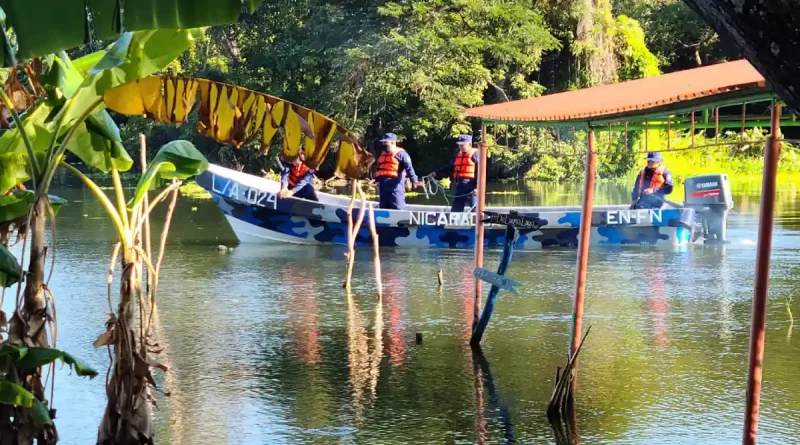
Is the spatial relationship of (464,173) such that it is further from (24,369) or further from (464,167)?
(24,369)

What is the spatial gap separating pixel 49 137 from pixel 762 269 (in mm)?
3948

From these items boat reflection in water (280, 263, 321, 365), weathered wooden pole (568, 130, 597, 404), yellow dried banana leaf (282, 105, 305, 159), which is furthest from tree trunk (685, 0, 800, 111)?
boat reflection in water (280, 263, 321, 365)

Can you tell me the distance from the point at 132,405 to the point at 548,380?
3478 mm

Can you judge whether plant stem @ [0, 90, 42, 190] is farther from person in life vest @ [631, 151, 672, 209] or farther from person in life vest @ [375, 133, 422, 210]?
person in life vest @ [631, 151, 672, 209]

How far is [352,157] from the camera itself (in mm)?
6305

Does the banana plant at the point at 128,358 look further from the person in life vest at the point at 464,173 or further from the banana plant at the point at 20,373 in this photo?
Answer: the person in life vest at the point at 464,173

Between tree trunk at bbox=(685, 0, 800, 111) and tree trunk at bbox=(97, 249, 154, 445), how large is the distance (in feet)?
Result: 12.4

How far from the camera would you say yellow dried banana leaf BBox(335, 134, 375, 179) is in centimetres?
628

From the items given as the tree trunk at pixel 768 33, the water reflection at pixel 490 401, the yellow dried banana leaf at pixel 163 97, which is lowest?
the water reflection at pixel 490 401

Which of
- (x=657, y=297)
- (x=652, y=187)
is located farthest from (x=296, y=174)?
(x=657, y=297)

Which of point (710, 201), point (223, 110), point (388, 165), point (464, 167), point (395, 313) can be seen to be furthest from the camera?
point (388, 165)

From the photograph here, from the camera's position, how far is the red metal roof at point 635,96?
5847 millimetres

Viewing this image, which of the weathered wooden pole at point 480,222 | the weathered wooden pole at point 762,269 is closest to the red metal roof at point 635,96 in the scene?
the weathered wooden pole at point 480,222

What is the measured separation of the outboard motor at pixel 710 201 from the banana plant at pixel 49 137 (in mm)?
11261
